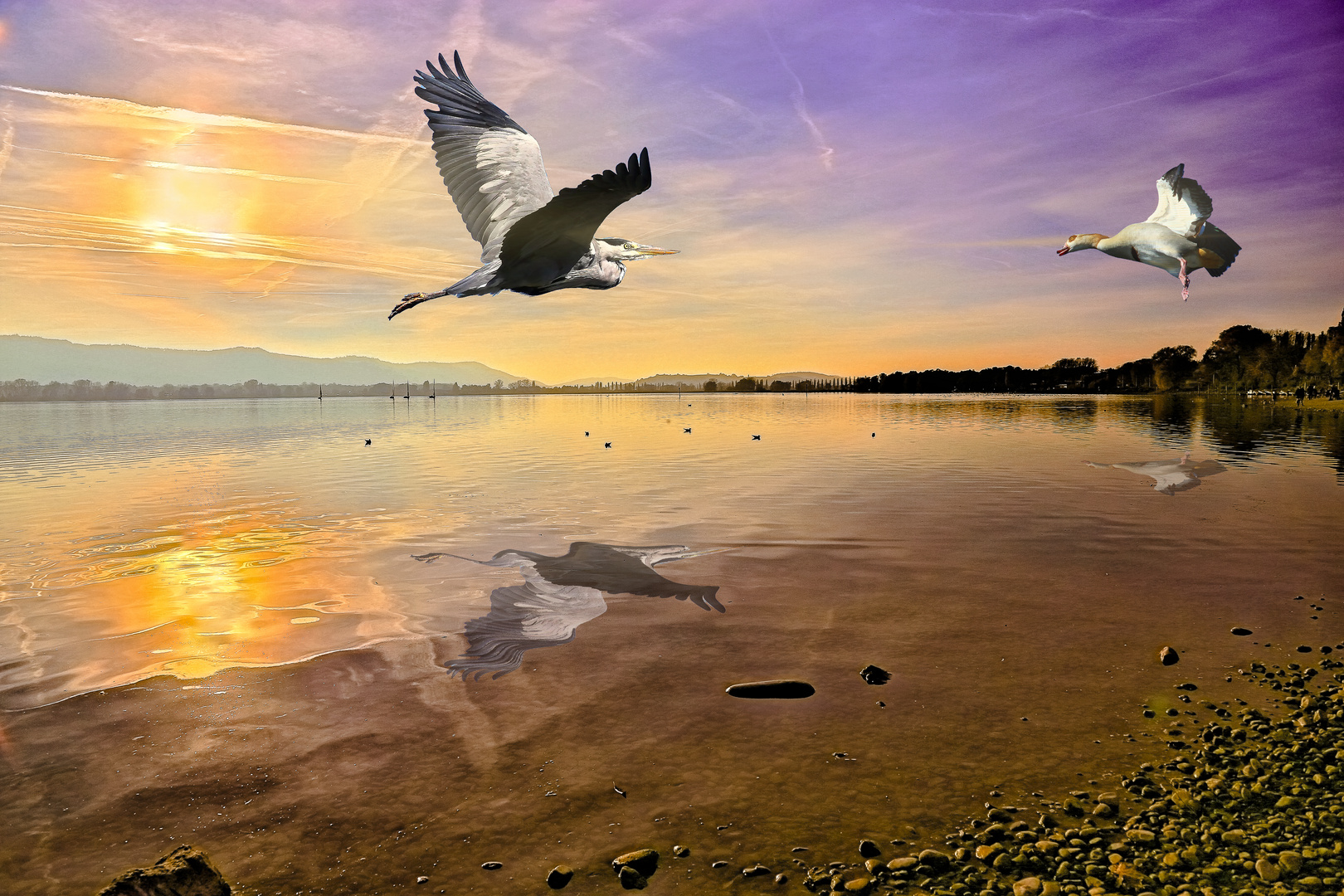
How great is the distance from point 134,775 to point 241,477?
2589 centimetres

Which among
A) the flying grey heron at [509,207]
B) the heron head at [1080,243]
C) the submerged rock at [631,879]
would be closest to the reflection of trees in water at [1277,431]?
the heron head at [1080,243]

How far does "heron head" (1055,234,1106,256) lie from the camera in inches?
519

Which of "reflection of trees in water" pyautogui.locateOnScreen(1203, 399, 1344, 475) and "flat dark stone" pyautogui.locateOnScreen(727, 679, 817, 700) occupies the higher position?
"reflection of trees in water" pyautogui.locateOnScreen(1203, 399, 1344, 475)

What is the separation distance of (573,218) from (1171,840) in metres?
8.78

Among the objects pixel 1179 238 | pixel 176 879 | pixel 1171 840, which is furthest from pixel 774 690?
pixel 1179 238

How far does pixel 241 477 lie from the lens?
1187 inches

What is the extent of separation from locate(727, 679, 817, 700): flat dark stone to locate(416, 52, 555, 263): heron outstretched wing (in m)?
7.56

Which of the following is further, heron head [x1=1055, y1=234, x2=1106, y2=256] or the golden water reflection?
heron head [x1=1055, y1=234, x2=1106, y2=256]

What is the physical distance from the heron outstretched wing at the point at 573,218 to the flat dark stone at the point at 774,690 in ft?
19.5

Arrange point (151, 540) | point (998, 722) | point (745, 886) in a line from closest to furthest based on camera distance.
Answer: point (745, 886), point (998, 722), point (151, 540)

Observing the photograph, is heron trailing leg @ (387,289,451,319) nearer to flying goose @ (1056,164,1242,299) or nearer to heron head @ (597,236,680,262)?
heron head @ (597,236,680,262)

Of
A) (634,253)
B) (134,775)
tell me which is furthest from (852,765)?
(634,253)

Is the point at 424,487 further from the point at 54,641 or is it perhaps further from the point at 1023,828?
the point at 1023,828

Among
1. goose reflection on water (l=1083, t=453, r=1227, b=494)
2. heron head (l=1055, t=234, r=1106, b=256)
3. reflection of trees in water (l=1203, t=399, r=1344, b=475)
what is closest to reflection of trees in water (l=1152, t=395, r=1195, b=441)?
reflection of trees in water (l=1203, t=399, r=1344, b=475)
